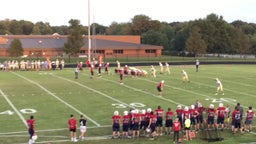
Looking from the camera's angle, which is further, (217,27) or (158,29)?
(158,29)

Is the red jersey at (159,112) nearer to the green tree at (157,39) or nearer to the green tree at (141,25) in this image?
the green tree at (157,39)

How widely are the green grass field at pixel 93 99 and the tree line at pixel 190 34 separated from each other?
92.9ft

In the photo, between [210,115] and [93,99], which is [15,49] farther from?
[210,115]

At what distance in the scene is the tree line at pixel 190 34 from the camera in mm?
72062

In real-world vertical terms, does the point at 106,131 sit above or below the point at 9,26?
below

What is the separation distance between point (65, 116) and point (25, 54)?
53.2m

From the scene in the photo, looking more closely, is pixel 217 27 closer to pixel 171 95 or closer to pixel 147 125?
pixel 171 95

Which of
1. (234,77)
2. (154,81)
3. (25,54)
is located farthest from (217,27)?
(154,81)

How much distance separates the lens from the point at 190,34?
75.0 metres

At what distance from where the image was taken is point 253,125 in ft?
59.7

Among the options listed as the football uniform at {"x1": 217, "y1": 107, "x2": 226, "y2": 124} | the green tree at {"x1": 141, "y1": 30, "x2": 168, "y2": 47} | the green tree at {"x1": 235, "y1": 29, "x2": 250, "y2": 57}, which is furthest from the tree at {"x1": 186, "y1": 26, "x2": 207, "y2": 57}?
the football uniform at {"x1": 217, "y1": 107, "x2": 226, "y2": 124}

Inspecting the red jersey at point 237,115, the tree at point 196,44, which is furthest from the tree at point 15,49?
the red jersey at point 237,115

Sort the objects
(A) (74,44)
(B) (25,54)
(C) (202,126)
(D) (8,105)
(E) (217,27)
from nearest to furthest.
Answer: (C) (202,126)
(D) (8,105)
(A) (74,44)
(B) (25,54)
(E) (217,27)

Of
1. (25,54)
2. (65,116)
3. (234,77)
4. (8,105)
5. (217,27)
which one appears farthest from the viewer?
(217,27)
